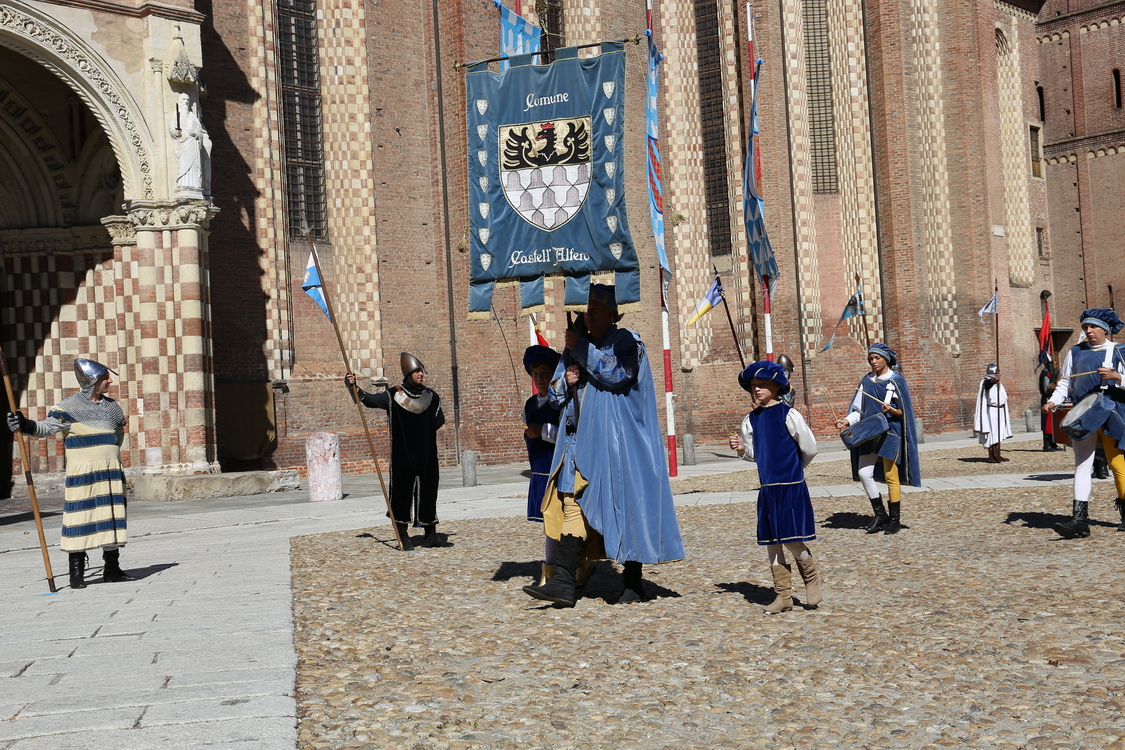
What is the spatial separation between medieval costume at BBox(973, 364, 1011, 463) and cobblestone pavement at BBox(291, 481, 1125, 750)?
905 cm

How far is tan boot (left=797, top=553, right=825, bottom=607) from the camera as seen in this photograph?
22.0 ft

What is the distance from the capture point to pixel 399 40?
75.2 feet

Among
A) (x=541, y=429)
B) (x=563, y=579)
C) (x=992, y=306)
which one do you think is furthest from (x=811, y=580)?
(x=992, y=306)

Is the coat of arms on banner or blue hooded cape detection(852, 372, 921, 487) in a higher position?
the coat of arms on banner

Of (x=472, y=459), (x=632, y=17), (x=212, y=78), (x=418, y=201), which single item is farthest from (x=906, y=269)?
(x=212, y=78)

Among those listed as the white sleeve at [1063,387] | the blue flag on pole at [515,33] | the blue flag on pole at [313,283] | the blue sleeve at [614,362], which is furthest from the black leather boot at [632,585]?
the blue flag on pole at [515,33]

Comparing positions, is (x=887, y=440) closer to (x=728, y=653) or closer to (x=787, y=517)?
(x=787, y=517)

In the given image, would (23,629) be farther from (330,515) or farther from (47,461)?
(47,461)

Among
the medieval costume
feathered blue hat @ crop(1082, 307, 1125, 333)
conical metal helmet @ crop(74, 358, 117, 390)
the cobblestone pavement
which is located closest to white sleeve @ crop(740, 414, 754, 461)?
the cobblestone pavement

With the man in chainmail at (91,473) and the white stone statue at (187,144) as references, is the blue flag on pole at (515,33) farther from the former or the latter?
the man in chainmail at (91,473)

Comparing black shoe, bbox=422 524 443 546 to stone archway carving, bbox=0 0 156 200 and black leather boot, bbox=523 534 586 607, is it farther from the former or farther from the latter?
stone archway carving, bbox=0 0 156 200

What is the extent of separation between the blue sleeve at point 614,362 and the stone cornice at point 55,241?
1334cm

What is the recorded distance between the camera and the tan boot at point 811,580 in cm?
670

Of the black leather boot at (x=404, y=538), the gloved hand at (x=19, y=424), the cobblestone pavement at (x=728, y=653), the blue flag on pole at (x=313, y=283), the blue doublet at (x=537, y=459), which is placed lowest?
the cobblestone pavement at (x=728, y=653)
